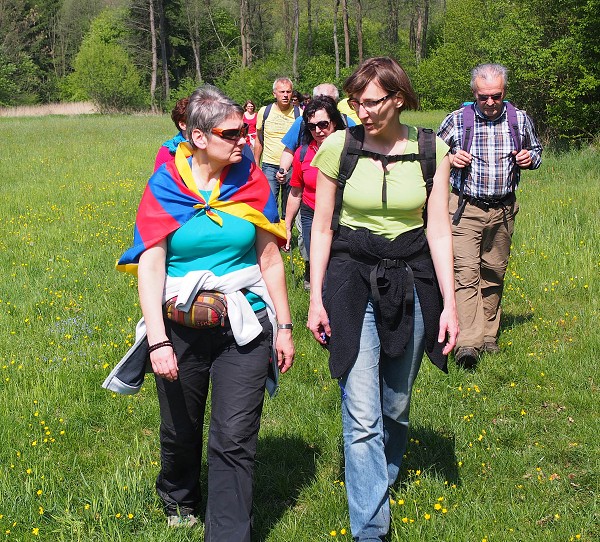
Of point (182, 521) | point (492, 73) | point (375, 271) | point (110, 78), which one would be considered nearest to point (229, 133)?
point (375, 271)

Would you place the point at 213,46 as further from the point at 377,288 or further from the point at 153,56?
the point at 377,288

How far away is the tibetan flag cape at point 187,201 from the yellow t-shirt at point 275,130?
7190mm

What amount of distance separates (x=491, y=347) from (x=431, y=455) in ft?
7.02

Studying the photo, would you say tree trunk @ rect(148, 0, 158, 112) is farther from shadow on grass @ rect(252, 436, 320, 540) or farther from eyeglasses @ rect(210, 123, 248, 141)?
eyeglasses @ rect(210, 123, 248, 141)

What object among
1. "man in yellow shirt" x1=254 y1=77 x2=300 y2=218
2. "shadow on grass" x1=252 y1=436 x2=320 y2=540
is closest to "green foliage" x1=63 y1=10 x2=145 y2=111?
"man in yellow shirt" x1=254 y1=77 x2=300 y2=218

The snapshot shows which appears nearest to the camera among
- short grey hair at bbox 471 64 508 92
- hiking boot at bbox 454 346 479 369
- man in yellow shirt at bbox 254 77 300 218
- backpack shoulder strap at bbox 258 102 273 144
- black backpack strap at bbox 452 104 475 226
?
short grey hair at bbox 471 64 508 92

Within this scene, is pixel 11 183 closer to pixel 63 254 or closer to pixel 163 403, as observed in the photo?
pixel 63 254

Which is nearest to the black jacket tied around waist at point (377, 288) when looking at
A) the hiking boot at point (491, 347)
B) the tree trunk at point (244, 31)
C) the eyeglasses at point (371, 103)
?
the eyeglasses at point (371, 103)

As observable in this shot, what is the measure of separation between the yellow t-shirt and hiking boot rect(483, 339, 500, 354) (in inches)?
196

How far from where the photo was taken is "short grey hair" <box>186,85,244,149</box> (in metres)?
3.51

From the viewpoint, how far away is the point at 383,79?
3.51 meters

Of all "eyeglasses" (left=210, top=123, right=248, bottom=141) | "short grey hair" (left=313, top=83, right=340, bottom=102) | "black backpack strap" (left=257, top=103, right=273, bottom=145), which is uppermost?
"eyeglasses" (left=210, top=123, right=248, bottom=141)

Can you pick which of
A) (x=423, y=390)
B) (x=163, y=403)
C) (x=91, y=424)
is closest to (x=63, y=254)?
(x=91, y=424)

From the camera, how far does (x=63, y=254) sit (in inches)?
402
